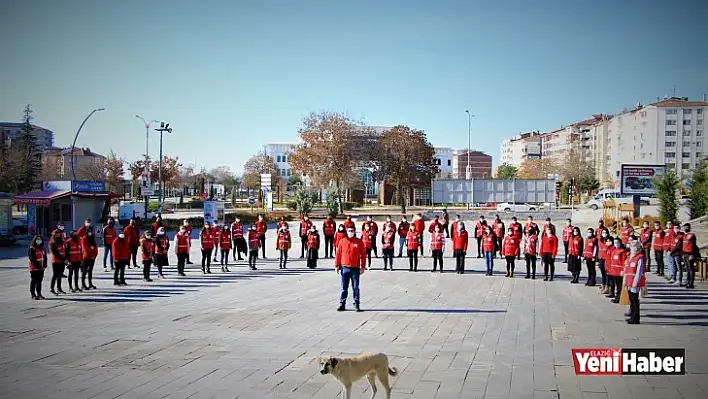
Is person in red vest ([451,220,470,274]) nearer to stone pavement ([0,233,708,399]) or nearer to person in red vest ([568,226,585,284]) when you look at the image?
stone pavement ([0,233,708,399])

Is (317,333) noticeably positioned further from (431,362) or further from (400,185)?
(400,185)

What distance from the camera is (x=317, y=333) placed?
11234 millimetres

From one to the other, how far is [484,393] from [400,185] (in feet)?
195

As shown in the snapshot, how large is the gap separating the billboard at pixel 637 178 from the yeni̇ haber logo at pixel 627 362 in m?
37.6

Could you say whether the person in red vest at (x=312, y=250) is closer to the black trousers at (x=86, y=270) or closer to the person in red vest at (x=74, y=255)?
the black trousers at (x=86, y=270)

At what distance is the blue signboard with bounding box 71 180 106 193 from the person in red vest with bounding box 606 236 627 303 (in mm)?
32102

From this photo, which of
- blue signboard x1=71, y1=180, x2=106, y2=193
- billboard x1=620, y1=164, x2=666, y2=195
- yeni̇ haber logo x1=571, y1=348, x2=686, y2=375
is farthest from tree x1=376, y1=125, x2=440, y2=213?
yeni̇ haber logo x1=571, y1=348, x2=686, y2=375

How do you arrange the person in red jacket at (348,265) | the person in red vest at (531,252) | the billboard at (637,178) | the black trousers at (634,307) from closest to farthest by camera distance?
the black trousers at (634,307)
the person in red jacket at (348,265)
the person in red vest at (531,252)
the billboard at (637,178)

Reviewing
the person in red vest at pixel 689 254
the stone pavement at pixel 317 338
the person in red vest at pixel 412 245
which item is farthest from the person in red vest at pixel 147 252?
the person in red vest at pixel 689 254

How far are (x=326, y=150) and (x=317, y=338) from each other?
52.2 metres

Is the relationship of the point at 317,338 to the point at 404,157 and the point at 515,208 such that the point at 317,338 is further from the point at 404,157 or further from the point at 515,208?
the point at 404,157

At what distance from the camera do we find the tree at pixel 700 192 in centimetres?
3684

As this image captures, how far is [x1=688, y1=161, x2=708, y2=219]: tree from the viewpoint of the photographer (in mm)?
36844

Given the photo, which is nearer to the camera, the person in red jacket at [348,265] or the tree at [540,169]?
the person in red jacket at [348,265]
